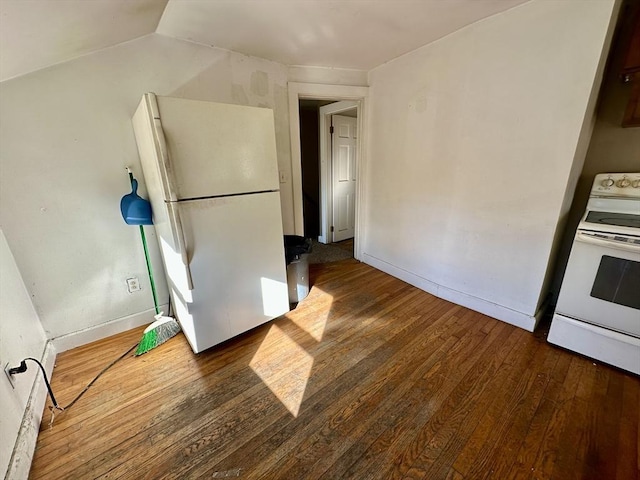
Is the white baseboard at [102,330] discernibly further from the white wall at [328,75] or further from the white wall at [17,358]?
the white wall at [328,75]

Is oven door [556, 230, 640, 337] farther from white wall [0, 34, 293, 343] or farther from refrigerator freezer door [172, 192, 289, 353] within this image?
white wall [0, 34, 293, 343]

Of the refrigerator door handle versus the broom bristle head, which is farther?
the broom bristle head

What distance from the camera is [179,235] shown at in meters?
1.50

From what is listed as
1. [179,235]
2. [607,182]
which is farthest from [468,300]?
[179,235]

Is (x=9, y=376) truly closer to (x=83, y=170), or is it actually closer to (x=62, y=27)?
(x=83, y=170)

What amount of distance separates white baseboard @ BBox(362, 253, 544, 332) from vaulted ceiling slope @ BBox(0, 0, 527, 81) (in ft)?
7.05

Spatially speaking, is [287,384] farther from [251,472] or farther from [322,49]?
[322,49]

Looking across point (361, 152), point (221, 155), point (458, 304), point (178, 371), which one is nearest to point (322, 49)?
point (361, 152)

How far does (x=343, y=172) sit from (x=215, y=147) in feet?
8.77

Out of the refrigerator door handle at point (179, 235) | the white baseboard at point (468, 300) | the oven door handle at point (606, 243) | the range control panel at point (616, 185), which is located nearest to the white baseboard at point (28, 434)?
the refrigerator door handle at point (179, 235)

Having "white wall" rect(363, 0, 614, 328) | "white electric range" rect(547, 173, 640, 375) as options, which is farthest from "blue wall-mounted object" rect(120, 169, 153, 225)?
"white electric range" rect(547, 173, 640, 375)

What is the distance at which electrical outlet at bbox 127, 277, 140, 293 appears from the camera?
6.78 ft

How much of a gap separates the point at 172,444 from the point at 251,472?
1.41 feet

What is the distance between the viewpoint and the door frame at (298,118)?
8.60ft
